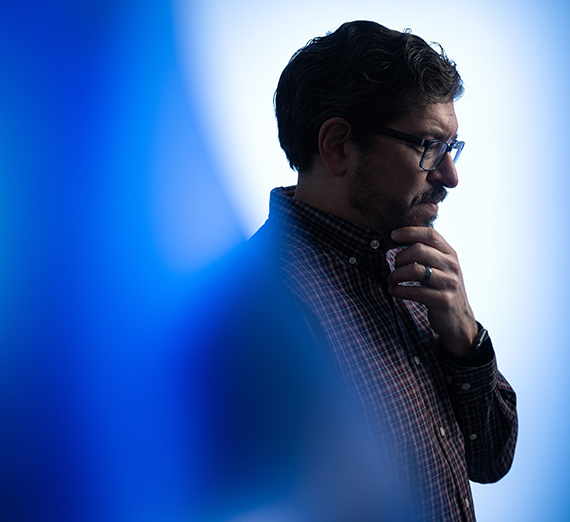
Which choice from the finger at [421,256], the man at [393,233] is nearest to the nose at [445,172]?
the man at [393,233]

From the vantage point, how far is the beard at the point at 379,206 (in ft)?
2.57

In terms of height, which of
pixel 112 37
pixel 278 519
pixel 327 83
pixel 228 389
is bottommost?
pixel 278 519

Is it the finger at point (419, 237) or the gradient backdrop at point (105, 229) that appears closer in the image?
the gradient backdrop at point (105, 229)

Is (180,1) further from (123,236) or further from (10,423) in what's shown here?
(10,423)

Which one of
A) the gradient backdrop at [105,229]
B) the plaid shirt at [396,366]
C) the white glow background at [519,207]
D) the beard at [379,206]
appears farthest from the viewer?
the white glow background at [519,207]

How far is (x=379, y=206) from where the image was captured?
786 millimetres

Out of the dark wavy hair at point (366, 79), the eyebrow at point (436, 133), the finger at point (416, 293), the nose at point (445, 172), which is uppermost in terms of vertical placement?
the dark wavy hair at point (366, 79)

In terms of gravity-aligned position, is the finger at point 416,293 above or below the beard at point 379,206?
below

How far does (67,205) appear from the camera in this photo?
47 centimetres

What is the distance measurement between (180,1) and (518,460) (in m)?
1.66

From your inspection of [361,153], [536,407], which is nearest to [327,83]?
[361,153]

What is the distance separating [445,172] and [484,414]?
0.42 meters

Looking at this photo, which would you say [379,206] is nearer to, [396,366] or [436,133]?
[436,133]

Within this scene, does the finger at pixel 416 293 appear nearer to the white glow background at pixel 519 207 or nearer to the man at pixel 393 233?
the man at pixel 393 233
